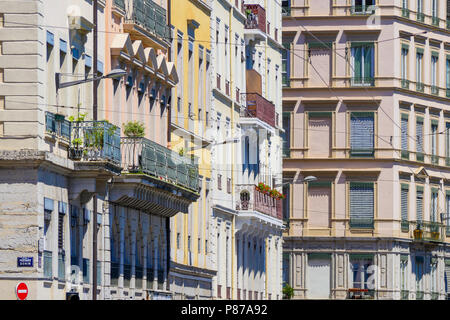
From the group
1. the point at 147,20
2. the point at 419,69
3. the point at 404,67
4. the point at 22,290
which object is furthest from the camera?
the point at 419,69

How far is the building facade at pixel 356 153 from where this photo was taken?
91.9 m

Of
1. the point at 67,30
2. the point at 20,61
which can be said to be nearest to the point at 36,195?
the point at 20,61

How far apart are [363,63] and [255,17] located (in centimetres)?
2298

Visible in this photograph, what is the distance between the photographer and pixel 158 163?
46.6 metres

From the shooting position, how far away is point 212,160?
62.9 m

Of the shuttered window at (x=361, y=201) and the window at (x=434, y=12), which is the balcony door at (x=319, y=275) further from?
the window at (x=434, y=12)

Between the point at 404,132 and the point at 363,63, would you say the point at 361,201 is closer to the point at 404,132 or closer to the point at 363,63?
the point at 404,132

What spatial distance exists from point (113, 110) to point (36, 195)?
34.5 feet

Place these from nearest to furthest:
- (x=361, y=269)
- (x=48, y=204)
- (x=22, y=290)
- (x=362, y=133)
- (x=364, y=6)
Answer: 1. (x=22, y=290)
2. (x=48, y=204)
3. (x=361, y=269)
4. (x=362, y=133)
5. (x=364, y=6)

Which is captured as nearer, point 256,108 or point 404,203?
point 256,108

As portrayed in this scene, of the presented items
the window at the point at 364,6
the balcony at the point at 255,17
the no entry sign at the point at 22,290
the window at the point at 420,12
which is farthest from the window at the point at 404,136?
the no entry sign at the point at 22,290

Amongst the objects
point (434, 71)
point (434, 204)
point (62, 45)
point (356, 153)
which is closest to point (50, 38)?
point (62, 45)

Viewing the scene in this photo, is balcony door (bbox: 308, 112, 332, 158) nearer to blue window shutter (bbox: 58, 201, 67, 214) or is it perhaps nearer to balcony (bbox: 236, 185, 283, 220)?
balcony (bbox: 236, 185, 283, 220)

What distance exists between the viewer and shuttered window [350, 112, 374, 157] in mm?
92938
